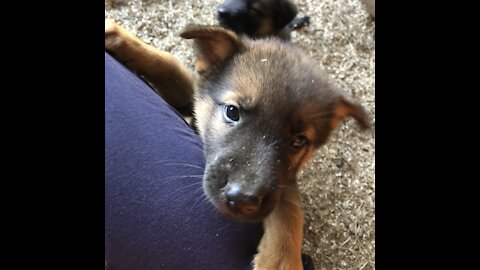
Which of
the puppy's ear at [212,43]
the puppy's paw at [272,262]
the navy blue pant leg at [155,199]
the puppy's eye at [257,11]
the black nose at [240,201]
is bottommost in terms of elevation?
the puppy's paw at [272,262]

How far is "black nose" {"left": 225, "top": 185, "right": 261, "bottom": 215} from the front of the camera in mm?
1384

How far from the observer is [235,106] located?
1589 millimetres

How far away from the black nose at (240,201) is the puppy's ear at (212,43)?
0.56 meters

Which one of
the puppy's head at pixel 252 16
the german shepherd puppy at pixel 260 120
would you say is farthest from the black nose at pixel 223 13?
the german shepherd puppy at pixel 260 120

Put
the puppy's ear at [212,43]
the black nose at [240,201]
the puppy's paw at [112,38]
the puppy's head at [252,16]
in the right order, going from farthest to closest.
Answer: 1. the puppy's head at [252,16]
2. the puppy's paw at [112,38]
3. the puppy's ear at [212,43]
4. the black nose at [240,201]

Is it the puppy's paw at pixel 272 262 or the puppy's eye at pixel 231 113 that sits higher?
the puppy's eye at pixel 231 113

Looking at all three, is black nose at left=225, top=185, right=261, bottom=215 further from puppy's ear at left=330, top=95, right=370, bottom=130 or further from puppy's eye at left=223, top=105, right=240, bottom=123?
puppy's ear at left=330, top=95, right=370, bottom=130

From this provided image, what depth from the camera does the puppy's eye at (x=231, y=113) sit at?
1.58 metres

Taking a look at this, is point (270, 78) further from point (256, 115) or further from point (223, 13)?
point (223, 13)

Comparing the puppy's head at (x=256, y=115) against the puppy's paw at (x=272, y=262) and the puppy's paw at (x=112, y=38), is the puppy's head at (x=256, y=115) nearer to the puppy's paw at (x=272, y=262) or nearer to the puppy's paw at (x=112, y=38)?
the puppy's paw at (x=272, y=262)

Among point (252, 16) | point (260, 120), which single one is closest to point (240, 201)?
point (260, 120)
